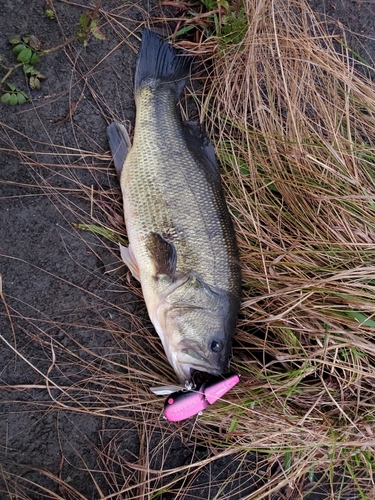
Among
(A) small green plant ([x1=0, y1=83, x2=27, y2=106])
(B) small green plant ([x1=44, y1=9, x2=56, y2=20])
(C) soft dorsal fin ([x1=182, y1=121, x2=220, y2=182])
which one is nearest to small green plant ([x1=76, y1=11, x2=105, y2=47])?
(B) small green plant ([x1=44, y1=9, x2=56, y2=20])

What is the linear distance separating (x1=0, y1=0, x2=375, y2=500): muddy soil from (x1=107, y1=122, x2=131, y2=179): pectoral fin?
0.10 metres

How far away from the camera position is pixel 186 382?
9.45ft

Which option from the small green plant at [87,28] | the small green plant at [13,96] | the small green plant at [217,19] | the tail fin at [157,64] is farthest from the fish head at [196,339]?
the small green plant at [217,19]

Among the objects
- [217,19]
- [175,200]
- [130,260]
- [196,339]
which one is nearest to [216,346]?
[196,339]

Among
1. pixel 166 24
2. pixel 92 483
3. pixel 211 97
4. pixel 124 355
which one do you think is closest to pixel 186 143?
pixel 211 97

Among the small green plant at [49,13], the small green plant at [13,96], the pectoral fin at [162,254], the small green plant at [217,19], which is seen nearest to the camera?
the pectoral fin at [162,254]

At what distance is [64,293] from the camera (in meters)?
3.07

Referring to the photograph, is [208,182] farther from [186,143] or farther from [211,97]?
[211,97]

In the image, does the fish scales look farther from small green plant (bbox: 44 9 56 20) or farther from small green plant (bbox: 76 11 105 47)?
small green plant (bbox: 44 9 56 20)

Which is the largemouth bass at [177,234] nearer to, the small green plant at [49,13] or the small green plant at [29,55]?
the small green plant at [29,55]

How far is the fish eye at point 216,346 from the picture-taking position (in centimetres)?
285

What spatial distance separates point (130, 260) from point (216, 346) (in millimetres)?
779

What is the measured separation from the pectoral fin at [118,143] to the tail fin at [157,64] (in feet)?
0.97

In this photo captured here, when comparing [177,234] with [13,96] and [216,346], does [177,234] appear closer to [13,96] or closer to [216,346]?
[216,346]
